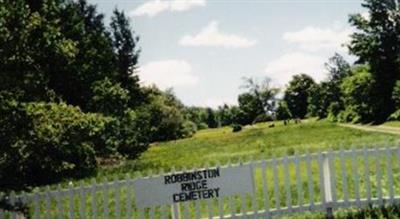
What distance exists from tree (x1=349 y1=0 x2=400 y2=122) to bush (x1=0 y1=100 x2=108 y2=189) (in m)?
36.0

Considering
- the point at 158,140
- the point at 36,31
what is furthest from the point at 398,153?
the point at 158,140

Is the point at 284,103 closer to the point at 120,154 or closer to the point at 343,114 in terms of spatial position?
the point at 343,114

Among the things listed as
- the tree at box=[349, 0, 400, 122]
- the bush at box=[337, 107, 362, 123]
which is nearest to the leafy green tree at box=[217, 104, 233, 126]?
the bush at box=[337, 107, 362, 123]

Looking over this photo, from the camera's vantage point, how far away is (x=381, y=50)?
197ft

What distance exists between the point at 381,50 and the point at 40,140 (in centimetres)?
4991

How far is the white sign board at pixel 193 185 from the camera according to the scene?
10.5 m

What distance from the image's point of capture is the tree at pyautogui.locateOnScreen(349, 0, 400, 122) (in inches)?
2322

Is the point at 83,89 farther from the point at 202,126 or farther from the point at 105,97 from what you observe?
the point at 202,126

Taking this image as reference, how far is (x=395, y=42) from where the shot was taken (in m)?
59.8

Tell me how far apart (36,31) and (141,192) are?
30.9 feet

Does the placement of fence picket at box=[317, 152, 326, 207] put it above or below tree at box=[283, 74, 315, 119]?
below

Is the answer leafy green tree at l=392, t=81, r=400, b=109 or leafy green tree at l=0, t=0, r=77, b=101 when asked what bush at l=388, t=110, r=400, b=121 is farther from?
leafy green tree at l=0, t=0, r=77, b=101

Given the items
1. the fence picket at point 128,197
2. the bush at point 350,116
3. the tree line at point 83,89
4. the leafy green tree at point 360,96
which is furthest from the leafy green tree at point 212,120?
the fence picket at point 128,197

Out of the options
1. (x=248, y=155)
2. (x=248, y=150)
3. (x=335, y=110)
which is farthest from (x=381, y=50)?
(x=248, y=155)
